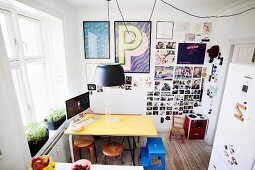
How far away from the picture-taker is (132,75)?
3033 mm

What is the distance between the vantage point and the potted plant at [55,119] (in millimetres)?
2150

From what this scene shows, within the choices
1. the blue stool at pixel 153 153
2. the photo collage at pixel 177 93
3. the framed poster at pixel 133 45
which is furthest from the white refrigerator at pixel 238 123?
the framed poster at pixel 133 45

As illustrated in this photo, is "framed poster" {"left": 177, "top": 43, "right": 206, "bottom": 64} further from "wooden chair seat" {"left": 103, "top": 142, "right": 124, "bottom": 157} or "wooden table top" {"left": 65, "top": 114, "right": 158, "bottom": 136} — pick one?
"wooden chair seat" {"left": 103, "top": 142, "right": 124, "bottom": 157}

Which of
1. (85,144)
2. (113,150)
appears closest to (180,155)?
(113,150)

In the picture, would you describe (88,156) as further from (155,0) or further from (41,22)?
(155,0)

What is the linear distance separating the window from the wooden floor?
4.10 feet

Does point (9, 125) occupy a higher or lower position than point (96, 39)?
lower

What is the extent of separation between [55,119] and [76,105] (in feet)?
1.24

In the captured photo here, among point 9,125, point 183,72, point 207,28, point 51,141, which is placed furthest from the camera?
point 183,72

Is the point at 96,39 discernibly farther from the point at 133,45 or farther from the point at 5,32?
the point at 5,32

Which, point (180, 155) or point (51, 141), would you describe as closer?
point (51, 141)

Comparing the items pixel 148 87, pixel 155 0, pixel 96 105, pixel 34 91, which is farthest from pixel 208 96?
pixel 34 91

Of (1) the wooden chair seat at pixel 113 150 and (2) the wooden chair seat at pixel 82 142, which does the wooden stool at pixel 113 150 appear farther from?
(2) the wooden chair seat at pixel 82 142

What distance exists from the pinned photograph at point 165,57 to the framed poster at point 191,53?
→ 0.15 meters
